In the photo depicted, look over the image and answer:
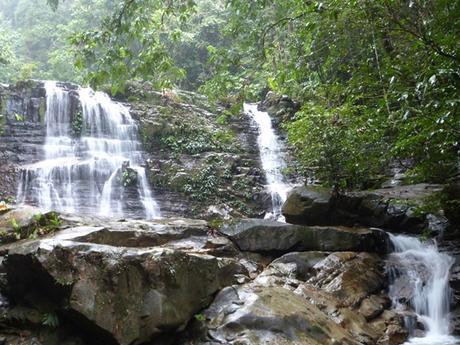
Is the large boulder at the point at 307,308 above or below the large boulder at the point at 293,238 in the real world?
below

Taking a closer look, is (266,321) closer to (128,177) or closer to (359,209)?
(359,209)

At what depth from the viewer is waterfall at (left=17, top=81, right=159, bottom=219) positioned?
1232 cm

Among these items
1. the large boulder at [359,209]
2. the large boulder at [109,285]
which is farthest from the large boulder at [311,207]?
the large boulder at [109,285]

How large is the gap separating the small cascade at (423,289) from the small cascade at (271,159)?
14.6 ft

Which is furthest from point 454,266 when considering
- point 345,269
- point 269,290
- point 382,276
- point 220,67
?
point 220,67

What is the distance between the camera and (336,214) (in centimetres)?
942

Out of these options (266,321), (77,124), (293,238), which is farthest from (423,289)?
(77,124)

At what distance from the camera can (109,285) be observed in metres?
4.28

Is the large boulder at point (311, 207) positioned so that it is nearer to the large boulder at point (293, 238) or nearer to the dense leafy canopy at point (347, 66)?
the dense leafy canopy at point (347, 66)

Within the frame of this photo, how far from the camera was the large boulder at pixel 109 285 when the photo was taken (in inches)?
164

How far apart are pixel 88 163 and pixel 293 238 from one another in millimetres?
7920

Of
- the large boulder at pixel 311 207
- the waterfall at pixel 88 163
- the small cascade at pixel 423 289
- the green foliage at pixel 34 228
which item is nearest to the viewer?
the green foliage at pixel 34 228

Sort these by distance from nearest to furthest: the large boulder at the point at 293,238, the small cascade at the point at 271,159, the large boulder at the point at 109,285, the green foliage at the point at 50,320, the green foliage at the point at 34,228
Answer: the large boulder at the point at 109,285 < the green foliage at the point at 50,320 < the green foliage at the point at 34,228 < the large boulder at the point at 293,238 < the small cascade at the point at 271,159

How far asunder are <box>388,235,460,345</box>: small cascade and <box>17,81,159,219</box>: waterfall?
23.7 ft
